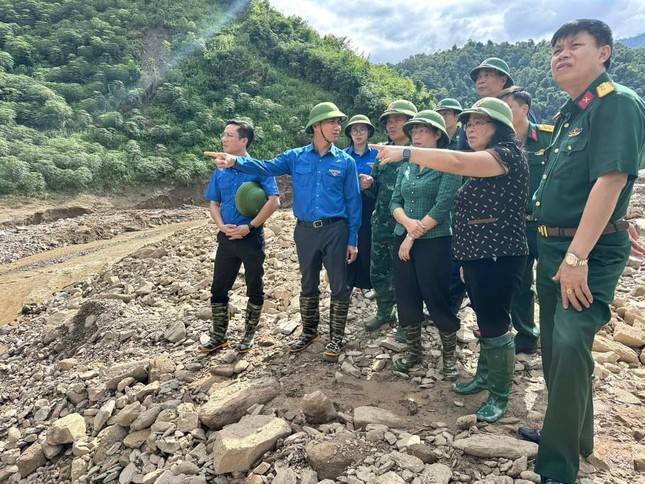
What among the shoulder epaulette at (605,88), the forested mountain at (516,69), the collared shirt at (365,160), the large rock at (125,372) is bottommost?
the large rock at (125,372)

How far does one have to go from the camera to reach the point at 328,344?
3744 millimetres

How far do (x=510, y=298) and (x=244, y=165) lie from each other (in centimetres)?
220

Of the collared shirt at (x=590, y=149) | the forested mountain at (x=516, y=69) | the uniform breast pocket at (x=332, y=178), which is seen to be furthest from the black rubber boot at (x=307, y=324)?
the forested mountain at (x=516, y=69)

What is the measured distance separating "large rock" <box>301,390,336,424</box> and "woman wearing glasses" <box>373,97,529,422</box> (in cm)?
95

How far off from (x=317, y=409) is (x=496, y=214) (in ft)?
5.41

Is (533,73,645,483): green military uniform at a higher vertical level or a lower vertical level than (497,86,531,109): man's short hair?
lower

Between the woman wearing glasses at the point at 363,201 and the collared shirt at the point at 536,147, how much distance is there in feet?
4.48

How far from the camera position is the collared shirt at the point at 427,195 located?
122 inches

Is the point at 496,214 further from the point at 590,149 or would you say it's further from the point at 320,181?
the point at 320,181

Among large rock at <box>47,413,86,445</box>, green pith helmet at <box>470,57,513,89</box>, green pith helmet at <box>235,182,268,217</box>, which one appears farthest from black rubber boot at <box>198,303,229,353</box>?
green pith helmet at <box>470,57,513,89</box>

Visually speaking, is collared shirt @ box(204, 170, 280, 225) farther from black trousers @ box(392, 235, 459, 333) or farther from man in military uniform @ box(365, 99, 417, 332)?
black trousers @ box(392, 235, 459, 333)

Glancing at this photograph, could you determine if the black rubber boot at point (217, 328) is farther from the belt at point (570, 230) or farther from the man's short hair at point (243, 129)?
the belt at point (570, 230)

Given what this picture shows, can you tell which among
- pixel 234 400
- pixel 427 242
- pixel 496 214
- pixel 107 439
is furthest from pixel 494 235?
pixel 107 439

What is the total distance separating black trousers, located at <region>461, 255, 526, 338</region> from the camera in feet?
8.76
